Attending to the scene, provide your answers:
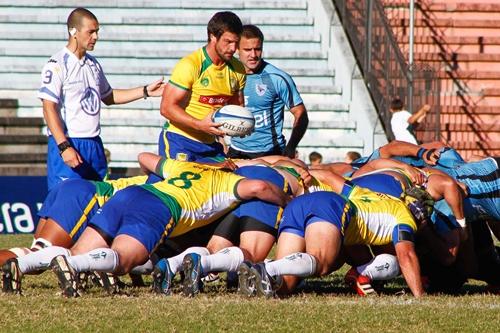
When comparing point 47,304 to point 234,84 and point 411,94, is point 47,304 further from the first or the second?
point 411,94

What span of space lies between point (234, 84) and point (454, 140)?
12.7 meters

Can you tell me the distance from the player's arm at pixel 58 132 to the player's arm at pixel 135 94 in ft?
3.23

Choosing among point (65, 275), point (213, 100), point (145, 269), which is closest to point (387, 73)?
point (213, 100)

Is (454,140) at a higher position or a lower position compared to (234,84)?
lower

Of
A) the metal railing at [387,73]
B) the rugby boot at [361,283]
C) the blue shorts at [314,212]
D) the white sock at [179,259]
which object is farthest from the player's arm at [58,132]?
the metal railing at [387,73]

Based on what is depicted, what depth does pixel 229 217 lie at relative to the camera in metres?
10.3

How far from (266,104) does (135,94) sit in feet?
5.43

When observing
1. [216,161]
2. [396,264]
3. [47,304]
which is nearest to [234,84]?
[216,161]

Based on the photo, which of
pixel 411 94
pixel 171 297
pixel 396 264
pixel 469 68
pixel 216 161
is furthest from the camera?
pixel 469 68

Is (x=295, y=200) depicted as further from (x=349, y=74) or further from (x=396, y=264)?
(x=349, y=74)

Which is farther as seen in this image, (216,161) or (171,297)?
(216,161)

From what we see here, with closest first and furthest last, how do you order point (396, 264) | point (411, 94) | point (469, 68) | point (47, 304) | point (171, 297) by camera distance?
1. point (47, 304)
2. point (171, 297)
3. point (396, 264)
4. point (411, 94)
5. point (469, 68)

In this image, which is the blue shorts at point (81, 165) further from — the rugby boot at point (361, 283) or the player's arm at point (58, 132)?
the rugby boot at point (361, 283)

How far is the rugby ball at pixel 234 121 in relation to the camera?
34.2ft
